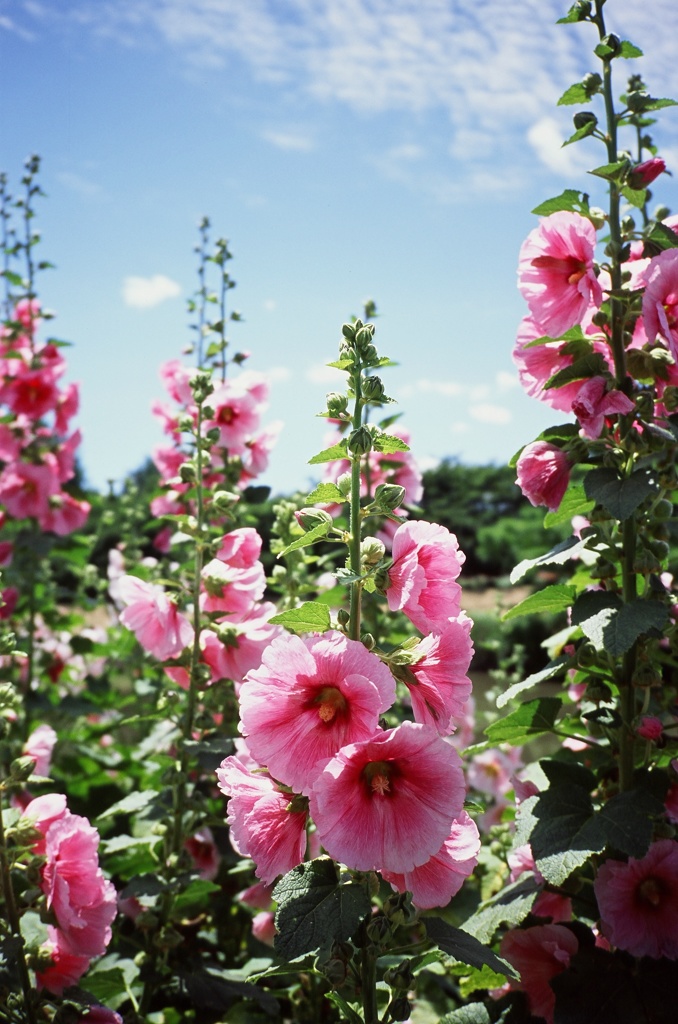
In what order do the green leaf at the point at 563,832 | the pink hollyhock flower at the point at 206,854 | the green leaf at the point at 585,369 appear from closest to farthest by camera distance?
the green leaf at the point at 563,832 → the green leaf at the point at 585,369 → the pink hollyhock flower at the point at 206,854

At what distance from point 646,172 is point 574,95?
26cm

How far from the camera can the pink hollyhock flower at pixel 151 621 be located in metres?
1.89

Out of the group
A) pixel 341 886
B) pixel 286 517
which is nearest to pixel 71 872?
pixel 341 886

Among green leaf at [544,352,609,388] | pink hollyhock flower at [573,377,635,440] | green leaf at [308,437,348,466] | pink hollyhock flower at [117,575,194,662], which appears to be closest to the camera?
green leaf at [308,437,348,466]

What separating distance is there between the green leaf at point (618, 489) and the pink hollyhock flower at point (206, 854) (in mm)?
1399

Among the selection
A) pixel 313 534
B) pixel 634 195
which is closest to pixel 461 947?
pixel 313 534

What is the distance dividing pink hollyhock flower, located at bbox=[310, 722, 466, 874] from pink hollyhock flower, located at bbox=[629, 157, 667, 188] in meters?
1.15

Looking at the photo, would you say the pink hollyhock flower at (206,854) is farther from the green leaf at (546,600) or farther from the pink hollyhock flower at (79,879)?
the green leaf at (546,600)

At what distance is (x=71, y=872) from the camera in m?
1.56

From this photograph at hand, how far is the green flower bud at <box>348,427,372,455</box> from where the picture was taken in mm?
1203

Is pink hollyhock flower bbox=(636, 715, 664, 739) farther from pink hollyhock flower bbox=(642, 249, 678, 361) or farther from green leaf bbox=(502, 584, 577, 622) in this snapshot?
pink hollyhock flower bbox=(642, 249, 678, 361)

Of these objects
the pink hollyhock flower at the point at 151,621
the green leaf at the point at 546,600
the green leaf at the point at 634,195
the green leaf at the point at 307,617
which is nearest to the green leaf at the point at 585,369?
the green leaf at the point at 634,195

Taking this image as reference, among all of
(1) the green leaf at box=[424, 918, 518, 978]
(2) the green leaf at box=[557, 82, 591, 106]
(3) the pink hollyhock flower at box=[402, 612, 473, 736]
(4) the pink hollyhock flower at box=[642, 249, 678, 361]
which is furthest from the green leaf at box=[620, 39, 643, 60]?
(1) the green leaf at box=[424, 918, 518, 978]

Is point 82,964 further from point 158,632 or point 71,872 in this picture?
point 158,632
